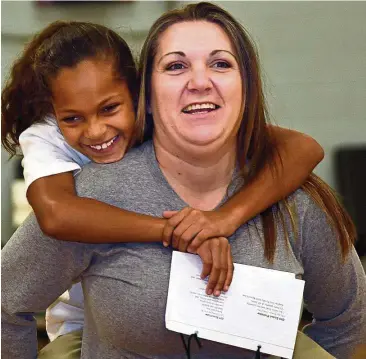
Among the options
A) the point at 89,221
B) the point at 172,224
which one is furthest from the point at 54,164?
the point at 172,224

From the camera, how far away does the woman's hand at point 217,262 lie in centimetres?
126

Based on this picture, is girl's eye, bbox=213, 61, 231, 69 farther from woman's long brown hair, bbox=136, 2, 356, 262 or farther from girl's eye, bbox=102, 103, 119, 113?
girl's eye, bbox=102, 103, 119, 113

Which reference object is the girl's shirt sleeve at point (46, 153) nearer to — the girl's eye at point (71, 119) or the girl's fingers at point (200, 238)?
the girl's eye at point (71, 119)

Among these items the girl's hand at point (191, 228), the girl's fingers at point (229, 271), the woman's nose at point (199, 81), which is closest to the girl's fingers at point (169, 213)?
the girl's hand at point (191, 228)

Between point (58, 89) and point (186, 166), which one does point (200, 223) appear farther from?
point (58, 89)

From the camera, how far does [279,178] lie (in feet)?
4.45

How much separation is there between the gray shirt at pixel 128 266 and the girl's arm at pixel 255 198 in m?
0.04

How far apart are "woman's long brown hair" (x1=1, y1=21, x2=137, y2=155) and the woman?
0.08 m

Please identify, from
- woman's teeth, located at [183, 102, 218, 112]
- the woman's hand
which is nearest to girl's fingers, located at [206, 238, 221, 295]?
the woman's hand

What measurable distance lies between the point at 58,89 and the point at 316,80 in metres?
1.47

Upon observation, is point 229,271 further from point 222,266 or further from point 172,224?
point 172,224

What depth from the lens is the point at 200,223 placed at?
1.26m

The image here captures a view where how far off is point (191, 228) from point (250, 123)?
10.0 inches

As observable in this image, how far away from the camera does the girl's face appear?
1.37 meters
